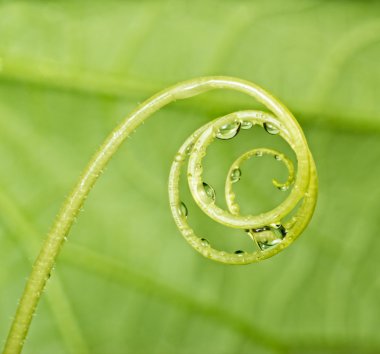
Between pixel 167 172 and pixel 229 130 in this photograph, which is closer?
pixel 229 130

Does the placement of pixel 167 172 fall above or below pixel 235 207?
above

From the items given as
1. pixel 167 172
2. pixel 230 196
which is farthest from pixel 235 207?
pixel 167 172

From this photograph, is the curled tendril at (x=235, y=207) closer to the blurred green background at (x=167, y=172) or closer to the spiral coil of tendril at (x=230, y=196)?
the spiral coil of tendril at (x=230, y=196)

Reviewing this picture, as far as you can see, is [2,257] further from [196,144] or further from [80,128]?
[196,144]

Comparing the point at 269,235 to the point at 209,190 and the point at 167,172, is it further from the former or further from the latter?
the point at 167,172

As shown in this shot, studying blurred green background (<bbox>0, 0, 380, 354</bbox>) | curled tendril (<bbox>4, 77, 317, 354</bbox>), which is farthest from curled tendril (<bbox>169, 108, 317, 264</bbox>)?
blurred green background (<bbox>0, 0, 380, 354</bbox>)

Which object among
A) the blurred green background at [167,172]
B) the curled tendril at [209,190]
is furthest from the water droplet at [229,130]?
the blurred green background at [167,172]

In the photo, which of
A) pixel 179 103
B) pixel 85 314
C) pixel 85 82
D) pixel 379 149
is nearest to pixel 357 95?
pixel 379 149
